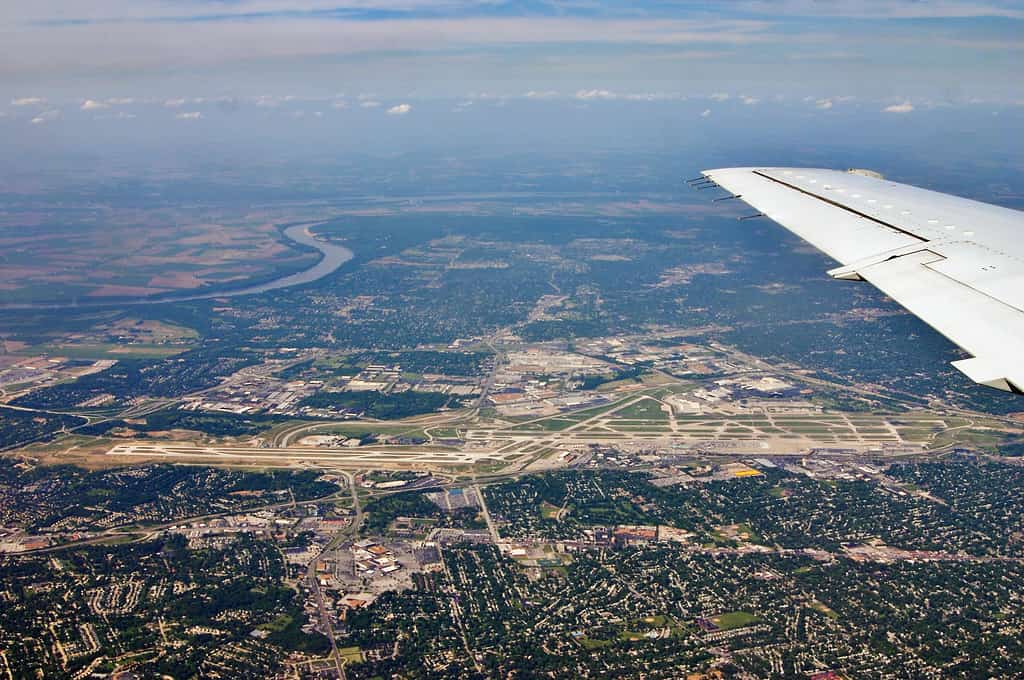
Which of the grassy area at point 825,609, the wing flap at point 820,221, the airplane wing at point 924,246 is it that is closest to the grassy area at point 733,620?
the grassy area at point 825,609

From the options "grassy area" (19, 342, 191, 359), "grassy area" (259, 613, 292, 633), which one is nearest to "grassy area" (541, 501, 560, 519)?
"grassy area" (259, 613, 292, 633)

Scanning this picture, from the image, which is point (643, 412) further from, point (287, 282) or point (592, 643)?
point (287, 282)

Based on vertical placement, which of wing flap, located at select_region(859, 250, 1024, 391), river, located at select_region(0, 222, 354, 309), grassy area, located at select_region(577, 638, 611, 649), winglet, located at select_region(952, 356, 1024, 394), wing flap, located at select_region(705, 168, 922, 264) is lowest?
grassy area, located at select_region(577, 638, 611, 649)

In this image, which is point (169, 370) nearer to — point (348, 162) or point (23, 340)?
point (23, 340)

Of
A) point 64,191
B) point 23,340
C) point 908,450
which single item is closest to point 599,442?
point 908,450

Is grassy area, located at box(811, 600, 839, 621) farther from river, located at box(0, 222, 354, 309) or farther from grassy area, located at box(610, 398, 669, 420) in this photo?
river, located at box(0, 222, 354, 309)

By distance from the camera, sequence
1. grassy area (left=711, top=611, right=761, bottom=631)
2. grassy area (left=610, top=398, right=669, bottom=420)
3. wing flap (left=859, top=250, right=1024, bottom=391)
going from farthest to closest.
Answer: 1. grassy area (left=610, top=398, right=669, bottom=420)
2. grassy area (left=711, top=611, right=761, bottom=631)
3. wing flap (left=859, top=250, right=1024, bottom=391)
